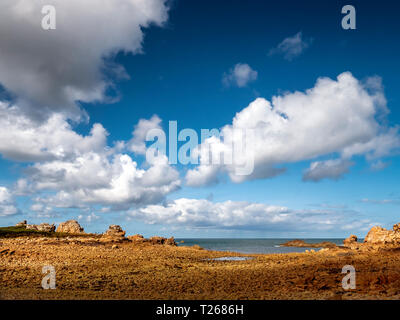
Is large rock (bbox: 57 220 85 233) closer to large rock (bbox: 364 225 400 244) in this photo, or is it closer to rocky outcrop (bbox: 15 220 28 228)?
rocky outcrop (bbox: 15 220 28 228)

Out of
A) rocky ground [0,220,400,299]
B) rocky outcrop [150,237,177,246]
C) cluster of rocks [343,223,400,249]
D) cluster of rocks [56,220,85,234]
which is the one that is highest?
rocky ground [0,220,400,299]

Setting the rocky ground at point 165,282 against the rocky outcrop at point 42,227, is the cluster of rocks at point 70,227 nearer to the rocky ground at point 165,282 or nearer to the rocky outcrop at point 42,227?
the rocky outcrop at point 42,227

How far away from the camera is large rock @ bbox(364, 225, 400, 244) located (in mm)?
45812

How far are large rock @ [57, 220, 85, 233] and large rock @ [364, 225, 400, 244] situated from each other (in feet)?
217

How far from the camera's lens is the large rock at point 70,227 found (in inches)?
3146

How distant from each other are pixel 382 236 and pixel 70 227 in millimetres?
70029

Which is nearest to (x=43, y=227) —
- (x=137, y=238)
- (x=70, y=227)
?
(x=70, y=227)

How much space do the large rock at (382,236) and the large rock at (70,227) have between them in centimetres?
6602

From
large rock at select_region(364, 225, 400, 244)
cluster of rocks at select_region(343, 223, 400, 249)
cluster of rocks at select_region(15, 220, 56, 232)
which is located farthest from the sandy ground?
cluster of rocks at select_region(15, 220, 56, 232)

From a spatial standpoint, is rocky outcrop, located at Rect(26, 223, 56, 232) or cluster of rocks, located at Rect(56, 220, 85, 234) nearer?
rocky outcrop, located at Rect(26, 223, 56, 232)

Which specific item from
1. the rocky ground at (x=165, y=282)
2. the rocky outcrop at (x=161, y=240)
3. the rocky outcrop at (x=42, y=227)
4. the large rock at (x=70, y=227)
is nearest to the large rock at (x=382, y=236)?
the rocky ground at (x=165, y=282)

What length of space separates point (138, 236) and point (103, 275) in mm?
42972

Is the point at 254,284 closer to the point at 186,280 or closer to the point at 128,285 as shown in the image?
the point at 186,280
